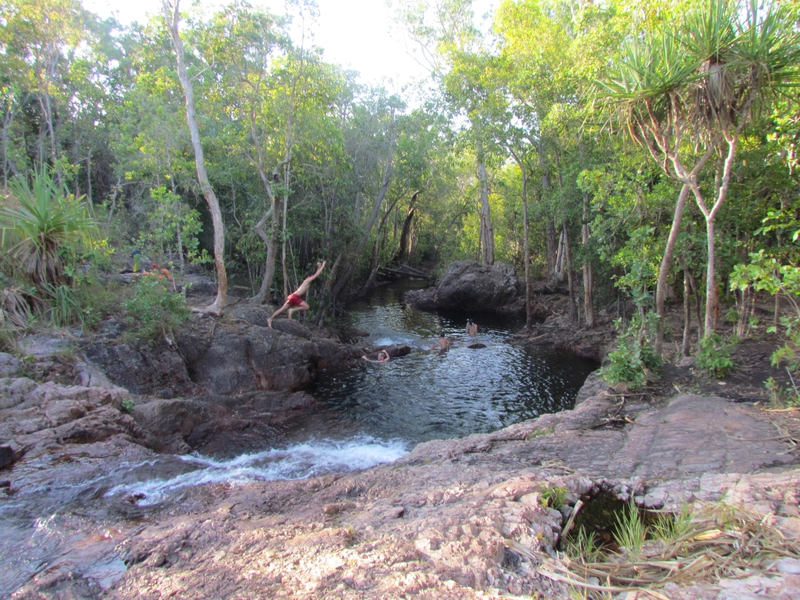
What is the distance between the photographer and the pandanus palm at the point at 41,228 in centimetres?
849

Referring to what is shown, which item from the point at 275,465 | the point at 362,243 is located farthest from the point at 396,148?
the point at 275,465

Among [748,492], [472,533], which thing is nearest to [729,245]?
[748,492]

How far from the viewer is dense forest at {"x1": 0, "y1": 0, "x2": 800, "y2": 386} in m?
7.11

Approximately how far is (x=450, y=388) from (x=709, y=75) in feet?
29.9

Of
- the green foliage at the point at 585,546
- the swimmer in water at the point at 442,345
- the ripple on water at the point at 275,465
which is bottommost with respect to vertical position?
the ripple on water at the point at 275,465

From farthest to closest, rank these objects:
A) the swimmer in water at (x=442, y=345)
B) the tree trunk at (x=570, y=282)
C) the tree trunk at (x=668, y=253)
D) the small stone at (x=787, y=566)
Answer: the tree trunk at (x=570, y=282)
the swimmer in water at (x=442, y=345)
the tree trunk at (x=668, y=253)
the small stone at (x=787, y=566)

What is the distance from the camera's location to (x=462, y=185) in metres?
45.0

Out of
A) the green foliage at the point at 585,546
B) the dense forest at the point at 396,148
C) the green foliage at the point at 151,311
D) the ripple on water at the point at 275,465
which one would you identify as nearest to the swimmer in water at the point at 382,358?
the dense forest at the point at 396,148

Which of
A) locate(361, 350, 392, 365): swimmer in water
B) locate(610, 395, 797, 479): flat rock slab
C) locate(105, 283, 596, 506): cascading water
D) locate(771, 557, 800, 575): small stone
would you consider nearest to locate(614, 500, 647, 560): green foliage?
locate(771, 557, 800, 575): small stone

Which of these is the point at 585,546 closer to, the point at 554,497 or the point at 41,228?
the point at 554,497

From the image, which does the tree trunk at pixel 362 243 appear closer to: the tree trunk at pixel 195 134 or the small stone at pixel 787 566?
the tree trunk at pixel 195 134

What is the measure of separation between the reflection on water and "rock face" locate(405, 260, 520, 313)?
670cm

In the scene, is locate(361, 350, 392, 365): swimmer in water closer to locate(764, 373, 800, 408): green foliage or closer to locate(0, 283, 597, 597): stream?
locate(0, 283, 597, 597): stream

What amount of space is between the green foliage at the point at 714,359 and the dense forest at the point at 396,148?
21 centimetres
